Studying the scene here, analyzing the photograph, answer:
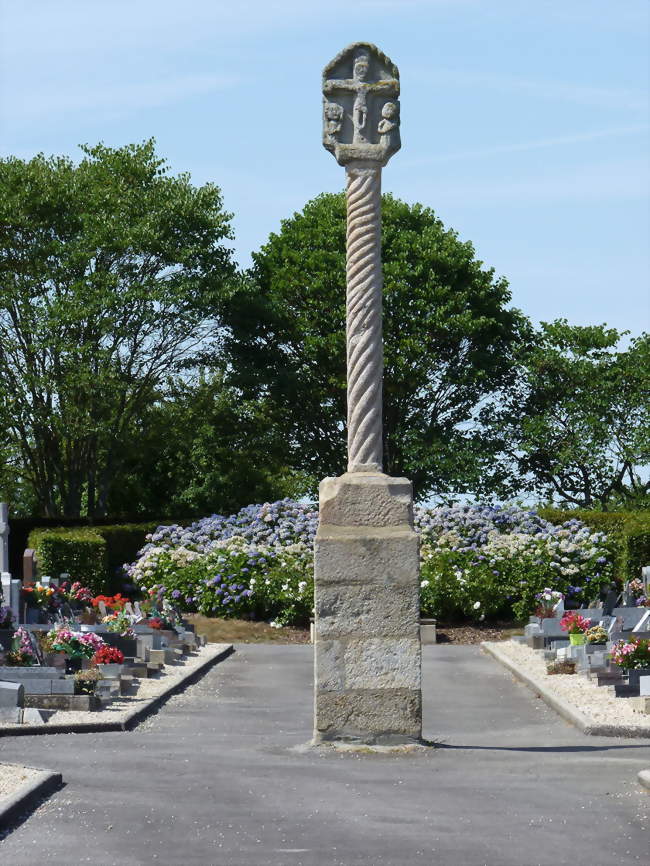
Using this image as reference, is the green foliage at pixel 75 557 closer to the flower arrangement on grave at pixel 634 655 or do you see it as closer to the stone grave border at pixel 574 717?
the stone grave border at pixel 574 717

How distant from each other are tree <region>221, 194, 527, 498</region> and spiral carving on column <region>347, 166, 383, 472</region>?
21227 mm

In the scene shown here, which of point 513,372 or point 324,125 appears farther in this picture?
point 513,372

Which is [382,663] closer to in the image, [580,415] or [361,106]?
[361,106]

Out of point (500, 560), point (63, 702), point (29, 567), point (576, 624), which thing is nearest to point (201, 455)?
point (500, 560)

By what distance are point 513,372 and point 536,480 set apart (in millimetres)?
2942

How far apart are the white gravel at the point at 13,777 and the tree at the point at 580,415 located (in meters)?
26.2

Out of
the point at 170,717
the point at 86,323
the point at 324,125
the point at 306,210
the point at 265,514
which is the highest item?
the point at 306,210

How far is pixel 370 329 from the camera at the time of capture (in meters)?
10.9

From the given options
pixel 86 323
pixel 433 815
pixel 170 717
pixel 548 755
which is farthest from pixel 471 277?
pixel 433 815

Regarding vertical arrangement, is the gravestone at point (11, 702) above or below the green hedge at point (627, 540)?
below

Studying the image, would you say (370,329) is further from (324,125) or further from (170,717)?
(170,717)

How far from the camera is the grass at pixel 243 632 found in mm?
23250

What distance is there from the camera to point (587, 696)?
47.1 ft

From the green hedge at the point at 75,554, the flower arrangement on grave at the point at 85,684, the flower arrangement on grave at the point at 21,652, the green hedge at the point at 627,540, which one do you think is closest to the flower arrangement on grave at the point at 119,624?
the flower arrangement on grave at the point at 21,652
